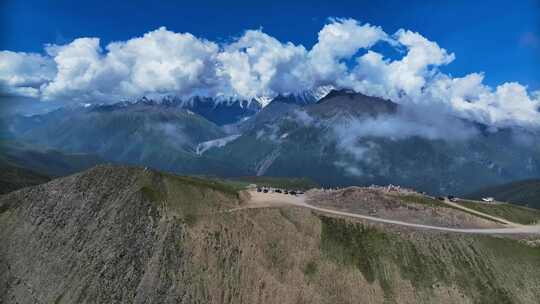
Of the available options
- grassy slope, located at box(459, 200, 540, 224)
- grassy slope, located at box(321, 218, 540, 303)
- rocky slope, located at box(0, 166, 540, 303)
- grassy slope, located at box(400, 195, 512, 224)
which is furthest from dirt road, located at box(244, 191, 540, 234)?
grassy slope, located at box(400, 195, 512, 224)

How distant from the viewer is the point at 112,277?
119 metres

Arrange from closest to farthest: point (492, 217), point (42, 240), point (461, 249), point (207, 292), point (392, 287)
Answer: point (207, 292), point (392, 287), point (461, 249), point (42, 240), point (492, 217)

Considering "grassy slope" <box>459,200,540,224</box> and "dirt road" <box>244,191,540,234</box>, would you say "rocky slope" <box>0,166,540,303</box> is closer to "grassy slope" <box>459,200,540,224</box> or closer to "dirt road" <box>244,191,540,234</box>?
"dirt road" <box>244,191,540,234</box>

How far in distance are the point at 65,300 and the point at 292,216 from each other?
212 ft

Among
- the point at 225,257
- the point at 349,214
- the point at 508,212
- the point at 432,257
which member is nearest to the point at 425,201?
the point at 508,212

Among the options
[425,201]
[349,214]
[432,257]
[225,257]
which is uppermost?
[425,201]

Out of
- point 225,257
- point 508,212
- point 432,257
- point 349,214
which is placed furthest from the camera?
point 508,212

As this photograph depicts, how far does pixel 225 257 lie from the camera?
122 metres

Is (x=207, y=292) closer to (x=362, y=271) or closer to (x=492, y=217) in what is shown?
(x=362, y=271)

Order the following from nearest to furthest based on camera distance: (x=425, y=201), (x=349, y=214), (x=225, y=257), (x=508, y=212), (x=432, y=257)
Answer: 1. (x=225, y=257)
2. (x=432, y=257)
3. (x=349, y=214)
4. (x=425, y=201)
5. (x=508, y=212)

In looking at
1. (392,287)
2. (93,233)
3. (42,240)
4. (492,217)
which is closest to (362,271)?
(392,287)

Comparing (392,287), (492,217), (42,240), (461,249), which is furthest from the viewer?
(492,217)

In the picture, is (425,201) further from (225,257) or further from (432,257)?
(225,257)

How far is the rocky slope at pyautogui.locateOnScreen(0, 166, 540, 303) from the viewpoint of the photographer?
118 m
